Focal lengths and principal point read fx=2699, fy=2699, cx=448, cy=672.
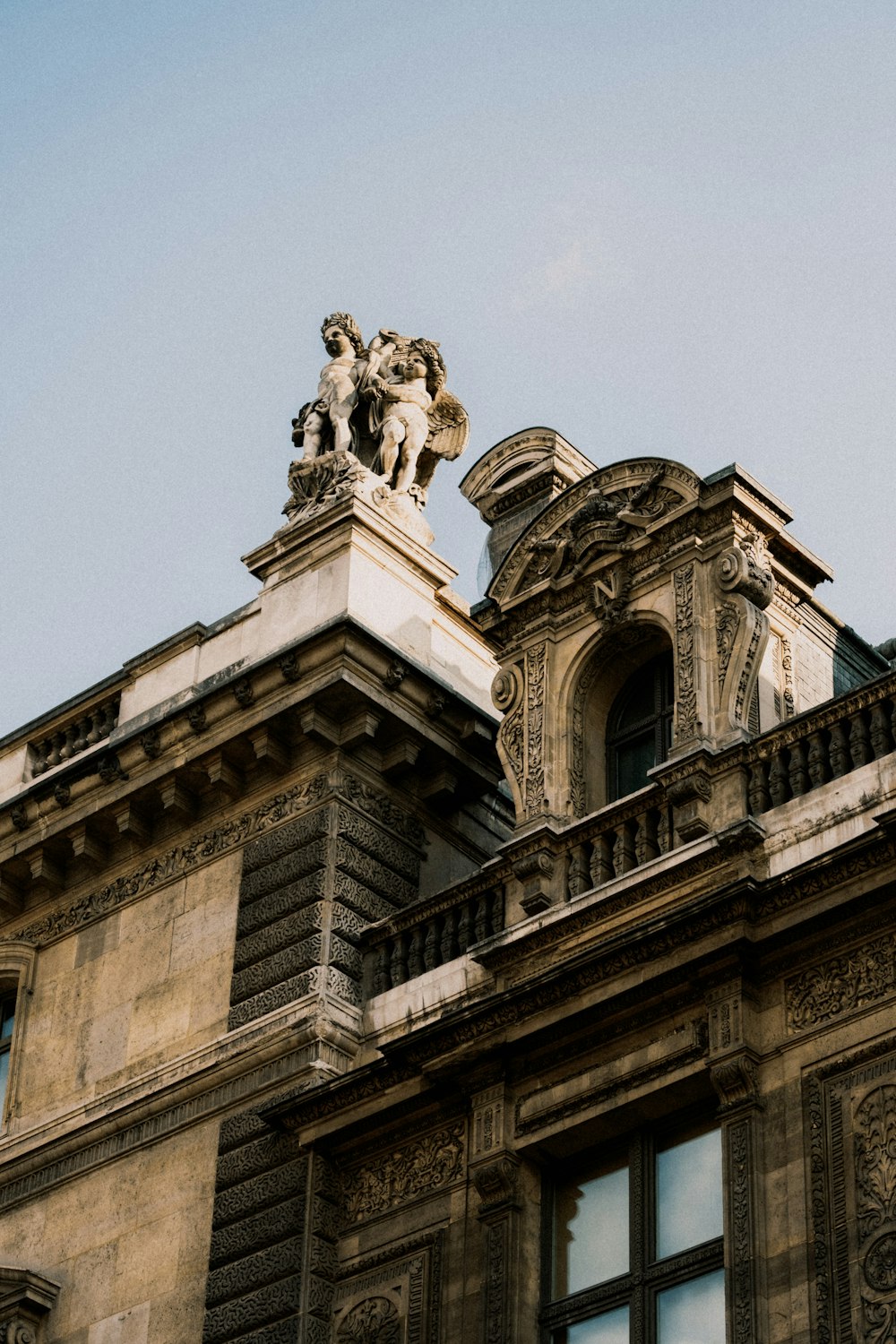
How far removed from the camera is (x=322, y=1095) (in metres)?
21.1

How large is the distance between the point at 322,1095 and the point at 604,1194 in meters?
2.55

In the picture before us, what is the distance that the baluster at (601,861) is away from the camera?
21141 mm

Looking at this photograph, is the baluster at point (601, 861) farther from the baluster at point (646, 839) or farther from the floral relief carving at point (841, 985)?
the floral relief carving at point (841, 985)

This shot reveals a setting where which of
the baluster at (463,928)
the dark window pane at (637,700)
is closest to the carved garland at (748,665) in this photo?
the dark window pane at (637,700)

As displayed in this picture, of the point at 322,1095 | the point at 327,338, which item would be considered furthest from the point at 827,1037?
the point at 327,338

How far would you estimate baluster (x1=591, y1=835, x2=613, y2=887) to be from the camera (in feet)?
69.4

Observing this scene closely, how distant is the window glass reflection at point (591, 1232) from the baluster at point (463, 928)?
2534mm

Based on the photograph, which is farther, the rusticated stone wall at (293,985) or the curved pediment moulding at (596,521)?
the curved pediment moulding at (596,521)

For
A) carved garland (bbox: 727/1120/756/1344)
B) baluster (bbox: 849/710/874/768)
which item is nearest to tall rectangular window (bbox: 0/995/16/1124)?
carved garland (bbox: 727/1120/756/1344)

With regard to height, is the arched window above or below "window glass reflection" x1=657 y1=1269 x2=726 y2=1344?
above

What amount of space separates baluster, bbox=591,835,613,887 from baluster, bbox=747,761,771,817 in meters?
1.36

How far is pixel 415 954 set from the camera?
22250 mm

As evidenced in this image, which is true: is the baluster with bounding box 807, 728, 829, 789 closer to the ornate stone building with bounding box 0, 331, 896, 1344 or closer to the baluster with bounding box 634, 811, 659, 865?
the ornate stone building with bounding box 0, 331, 896, 1344

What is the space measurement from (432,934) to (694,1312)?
4.66 m
